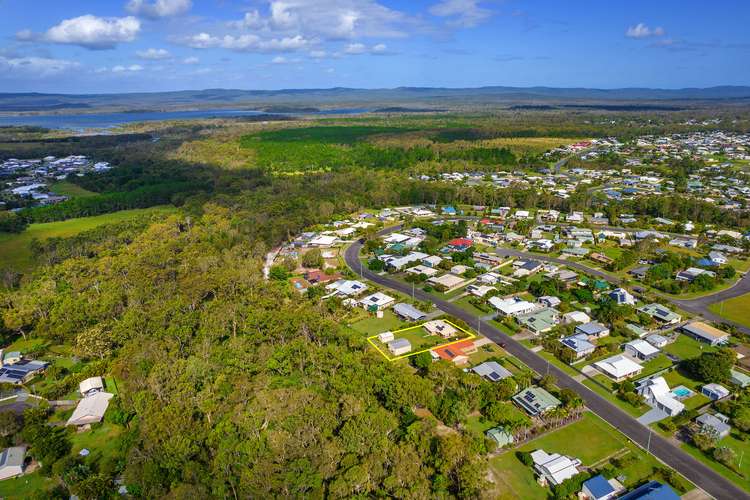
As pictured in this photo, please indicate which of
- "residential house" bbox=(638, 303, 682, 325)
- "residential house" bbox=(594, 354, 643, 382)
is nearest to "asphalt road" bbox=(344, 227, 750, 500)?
"residential house" bbox=(594, 354, 643, 382)

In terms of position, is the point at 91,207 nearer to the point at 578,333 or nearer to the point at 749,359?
the point at 578,333

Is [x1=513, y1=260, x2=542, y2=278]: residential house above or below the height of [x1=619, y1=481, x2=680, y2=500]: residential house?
above

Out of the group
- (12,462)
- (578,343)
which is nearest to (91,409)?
(12,462)

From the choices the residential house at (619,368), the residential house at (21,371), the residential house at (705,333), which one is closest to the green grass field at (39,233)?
the residential house at (21,371)

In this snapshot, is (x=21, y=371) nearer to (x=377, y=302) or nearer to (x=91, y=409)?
(x=91, y=409)

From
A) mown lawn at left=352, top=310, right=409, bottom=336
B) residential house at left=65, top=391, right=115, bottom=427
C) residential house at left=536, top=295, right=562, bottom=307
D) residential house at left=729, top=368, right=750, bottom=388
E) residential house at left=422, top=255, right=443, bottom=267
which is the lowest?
residential house at left=65, top=391, right=115, bottom=427

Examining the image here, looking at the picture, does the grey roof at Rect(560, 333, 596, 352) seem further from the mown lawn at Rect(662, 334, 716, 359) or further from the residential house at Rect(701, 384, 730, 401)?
the residential house at Rect(701, 384, 730, 401)

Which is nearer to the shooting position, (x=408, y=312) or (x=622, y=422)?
(x=622, y=422)
